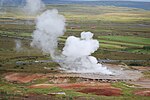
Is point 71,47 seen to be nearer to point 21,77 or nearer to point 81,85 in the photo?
point 21,77

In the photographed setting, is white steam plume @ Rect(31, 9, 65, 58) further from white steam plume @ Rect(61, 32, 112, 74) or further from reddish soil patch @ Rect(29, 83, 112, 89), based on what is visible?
reddish soil patch @ Rect(29, 83, 112, 89)

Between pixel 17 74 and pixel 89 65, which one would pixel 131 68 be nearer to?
pixel 89 65

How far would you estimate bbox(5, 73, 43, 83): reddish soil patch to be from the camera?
229 feet

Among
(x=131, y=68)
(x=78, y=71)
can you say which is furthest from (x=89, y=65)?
(x=131, y=68)

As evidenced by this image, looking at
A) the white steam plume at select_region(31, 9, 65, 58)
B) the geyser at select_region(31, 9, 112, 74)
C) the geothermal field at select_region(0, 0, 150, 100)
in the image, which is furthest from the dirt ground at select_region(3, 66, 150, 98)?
the white steam plume at select_region(31, 9, 65, 58)

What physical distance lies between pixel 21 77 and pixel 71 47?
1520 cm

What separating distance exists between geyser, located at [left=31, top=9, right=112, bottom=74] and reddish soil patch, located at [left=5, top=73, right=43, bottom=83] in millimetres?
9908

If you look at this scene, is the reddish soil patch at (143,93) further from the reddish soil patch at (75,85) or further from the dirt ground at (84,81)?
the reddish soil patch at (75,85)

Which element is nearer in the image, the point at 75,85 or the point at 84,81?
the point at 75,85

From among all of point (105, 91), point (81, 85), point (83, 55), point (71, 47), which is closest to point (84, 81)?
point (81, 85)

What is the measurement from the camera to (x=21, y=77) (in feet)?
234

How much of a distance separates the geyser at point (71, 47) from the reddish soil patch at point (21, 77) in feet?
32.5

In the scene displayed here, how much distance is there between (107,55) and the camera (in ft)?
356

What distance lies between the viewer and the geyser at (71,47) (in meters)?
80.4
